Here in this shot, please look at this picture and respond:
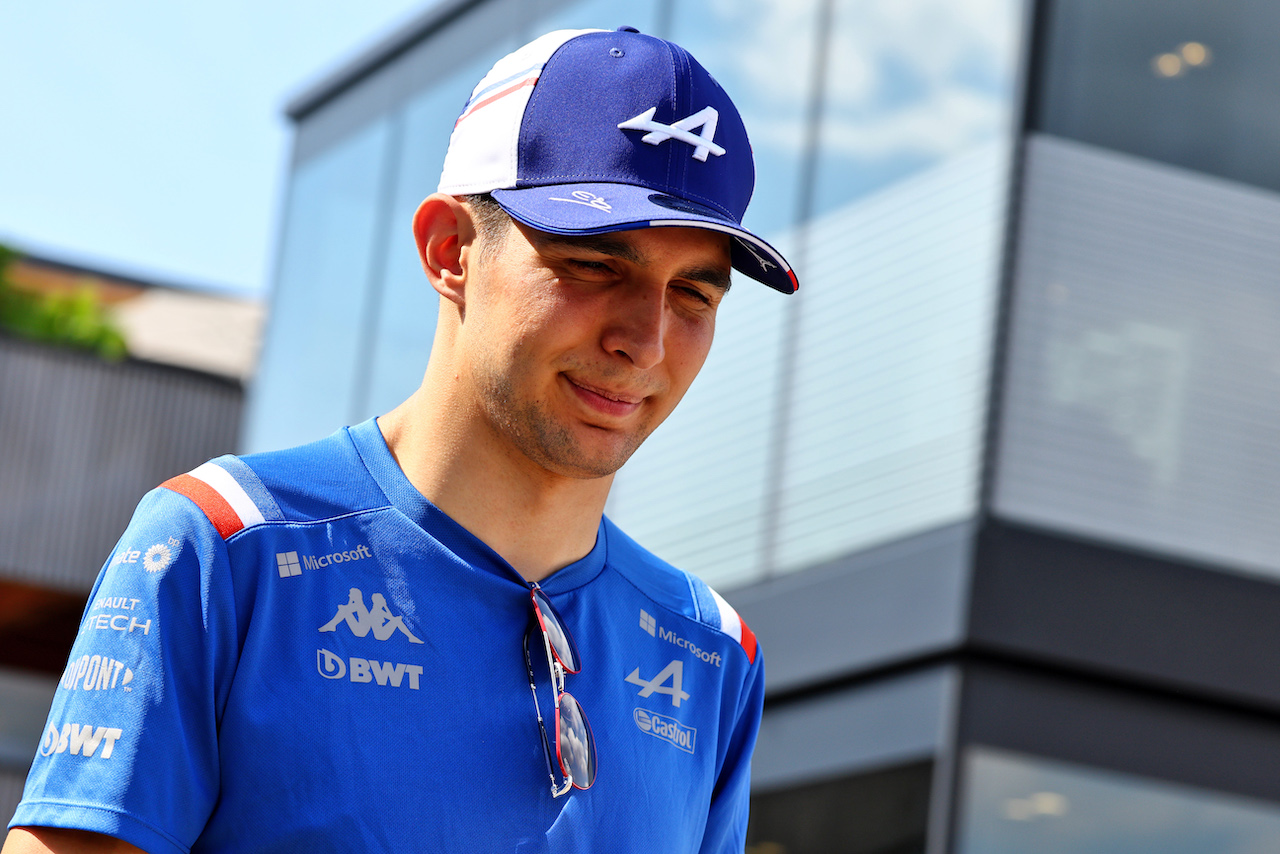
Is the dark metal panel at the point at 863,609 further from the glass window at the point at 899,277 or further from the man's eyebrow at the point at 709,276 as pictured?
the man's eyebrow at the point at 709,276

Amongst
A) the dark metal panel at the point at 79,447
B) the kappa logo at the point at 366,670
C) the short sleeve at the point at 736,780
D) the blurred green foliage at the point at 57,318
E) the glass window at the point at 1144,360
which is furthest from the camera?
the blurred green foliage at the point at 57,318

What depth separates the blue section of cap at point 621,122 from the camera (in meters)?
1.54

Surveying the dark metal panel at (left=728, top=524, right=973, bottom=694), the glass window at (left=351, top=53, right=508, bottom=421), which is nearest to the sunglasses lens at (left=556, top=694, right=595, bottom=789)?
the dark metal panel at (left=728, top=524, right=973, bottom=694)

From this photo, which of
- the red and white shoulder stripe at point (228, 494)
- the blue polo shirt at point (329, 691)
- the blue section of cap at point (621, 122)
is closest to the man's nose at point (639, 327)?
the blue section of cap at point (621, 122)

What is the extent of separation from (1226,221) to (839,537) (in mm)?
1801

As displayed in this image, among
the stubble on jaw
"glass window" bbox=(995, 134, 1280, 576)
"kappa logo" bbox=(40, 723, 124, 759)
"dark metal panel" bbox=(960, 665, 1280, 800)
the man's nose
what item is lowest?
"kappa logo" bbox=(40, 723, 124, 759)

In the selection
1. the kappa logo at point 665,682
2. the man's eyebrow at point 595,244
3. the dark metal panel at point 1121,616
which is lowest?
the kappa logo at point 665,682

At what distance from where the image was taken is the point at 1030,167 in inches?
232

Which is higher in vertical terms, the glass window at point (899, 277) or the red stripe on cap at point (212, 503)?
the glass window at point (899, 277)

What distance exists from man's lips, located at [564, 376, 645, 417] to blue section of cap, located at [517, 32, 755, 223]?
19 centimetres

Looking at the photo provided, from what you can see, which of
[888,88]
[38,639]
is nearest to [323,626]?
[888,88]

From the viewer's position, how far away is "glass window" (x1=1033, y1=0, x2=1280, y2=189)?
589cm

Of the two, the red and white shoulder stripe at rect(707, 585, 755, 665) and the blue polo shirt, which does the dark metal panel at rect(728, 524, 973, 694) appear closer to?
the red and white shoulder stripe at rect(707, 585, 755, 665)

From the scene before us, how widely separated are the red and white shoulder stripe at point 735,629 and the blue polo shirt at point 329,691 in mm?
173
